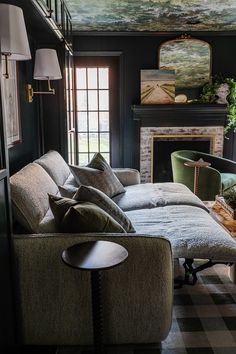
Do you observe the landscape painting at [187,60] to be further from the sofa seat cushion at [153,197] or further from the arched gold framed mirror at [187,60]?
the sofa seat cushion at [153,197]

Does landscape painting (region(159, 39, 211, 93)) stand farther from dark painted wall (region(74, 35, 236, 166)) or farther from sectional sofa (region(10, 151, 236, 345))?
sectional sofa (region(10, 151, 236, 345))

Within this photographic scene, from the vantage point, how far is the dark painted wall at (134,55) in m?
5.10

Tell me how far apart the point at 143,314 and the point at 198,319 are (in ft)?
1.81

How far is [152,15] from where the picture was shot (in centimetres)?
420

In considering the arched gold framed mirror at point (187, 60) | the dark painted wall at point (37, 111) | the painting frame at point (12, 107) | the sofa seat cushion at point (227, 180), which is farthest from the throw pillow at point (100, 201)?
the arched gold framed mirror at point (187, 60)

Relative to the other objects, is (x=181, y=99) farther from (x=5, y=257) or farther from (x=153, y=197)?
(x=5, y=257)

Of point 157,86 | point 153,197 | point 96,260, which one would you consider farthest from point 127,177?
point 96,260

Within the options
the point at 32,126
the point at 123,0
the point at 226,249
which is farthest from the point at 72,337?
the point at 123,0

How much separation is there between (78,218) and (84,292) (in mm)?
365

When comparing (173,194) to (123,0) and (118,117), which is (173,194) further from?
(118,117)

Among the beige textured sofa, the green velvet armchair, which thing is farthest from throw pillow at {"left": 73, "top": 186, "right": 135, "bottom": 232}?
the green velvet armchair

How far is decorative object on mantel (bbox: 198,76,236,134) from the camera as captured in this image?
5.13m

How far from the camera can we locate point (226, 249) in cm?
207

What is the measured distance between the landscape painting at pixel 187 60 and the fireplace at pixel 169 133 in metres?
0.45
